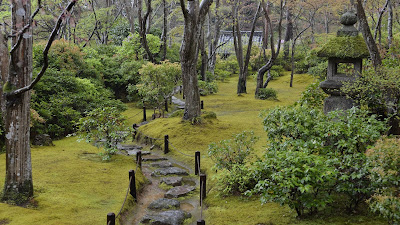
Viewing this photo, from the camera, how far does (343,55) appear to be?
29.9 feet

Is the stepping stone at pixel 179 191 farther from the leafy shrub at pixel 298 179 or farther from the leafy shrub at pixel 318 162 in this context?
the leafy shrub at pixel 298 179

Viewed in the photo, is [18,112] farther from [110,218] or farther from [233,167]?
[233,167]

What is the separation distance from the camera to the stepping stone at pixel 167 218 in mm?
6750

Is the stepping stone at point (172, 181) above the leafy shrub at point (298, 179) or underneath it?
underneath

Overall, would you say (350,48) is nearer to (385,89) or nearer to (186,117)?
(385,89)

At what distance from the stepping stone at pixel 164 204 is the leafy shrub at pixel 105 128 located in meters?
3.37

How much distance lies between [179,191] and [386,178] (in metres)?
5.09

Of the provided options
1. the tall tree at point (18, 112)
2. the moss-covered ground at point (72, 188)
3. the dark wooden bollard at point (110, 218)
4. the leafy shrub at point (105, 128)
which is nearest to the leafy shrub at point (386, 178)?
the dark wooden bollard at point (110, 218)

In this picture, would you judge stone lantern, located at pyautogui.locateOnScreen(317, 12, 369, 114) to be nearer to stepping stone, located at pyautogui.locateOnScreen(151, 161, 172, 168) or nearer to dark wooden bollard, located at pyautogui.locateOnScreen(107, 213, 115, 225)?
stepping stone, located at pyautogui.locateOnScreen(151, 161, 172, 168)

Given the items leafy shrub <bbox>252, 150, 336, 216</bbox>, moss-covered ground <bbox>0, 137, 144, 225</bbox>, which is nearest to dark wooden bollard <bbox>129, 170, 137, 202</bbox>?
moss-covered ground <bbox>0, 137, 144, 225</bbox>

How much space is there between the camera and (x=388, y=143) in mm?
5023

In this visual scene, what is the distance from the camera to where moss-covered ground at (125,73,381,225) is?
6.11 meters

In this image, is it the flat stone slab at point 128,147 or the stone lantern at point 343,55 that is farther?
the flat stone slab at point 128,147

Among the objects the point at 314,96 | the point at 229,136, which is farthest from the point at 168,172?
the point at 314,96
